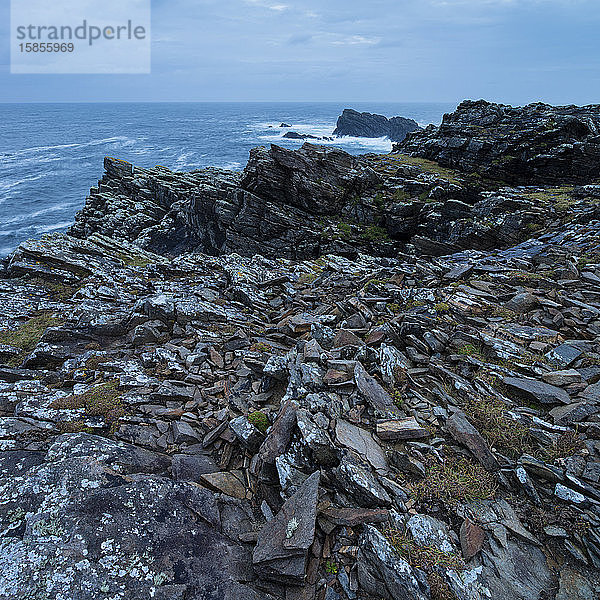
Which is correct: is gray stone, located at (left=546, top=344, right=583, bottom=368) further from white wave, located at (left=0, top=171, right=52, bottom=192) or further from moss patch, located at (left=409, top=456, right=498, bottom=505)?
white wave, located at (left=0, top=171, right=52, bottom=192)

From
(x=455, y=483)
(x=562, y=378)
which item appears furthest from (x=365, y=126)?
(x=455, y=483)

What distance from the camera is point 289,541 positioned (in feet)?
21.5

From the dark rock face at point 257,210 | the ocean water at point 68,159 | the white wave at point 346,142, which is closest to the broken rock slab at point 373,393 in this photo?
the dark rock face at point 257,210

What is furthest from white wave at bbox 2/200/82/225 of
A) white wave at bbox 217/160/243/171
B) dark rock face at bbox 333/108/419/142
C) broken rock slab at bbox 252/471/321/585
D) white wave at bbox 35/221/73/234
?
dark rock face at bbox 333/108/419/142

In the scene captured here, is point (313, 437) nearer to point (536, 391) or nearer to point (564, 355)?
point (536, 391)

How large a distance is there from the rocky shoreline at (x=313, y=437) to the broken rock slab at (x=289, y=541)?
4 cm

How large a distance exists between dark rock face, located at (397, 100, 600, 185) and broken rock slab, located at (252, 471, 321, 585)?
43.0 metres

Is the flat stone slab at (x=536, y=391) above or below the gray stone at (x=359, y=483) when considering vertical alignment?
above

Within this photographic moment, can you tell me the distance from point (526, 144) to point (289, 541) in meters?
46.7

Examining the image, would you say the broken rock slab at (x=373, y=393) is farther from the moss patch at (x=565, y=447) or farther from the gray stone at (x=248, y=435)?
the moss patch at (x=565, y=447)

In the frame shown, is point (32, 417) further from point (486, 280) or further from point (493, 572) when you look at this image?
point (486, 280)

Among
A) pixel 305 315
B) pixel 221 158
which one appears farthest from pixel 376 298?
pixel 221 158

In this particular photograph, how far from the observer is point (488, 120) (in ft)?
163

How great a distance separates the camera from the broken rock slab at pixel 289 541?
6.38 metres
